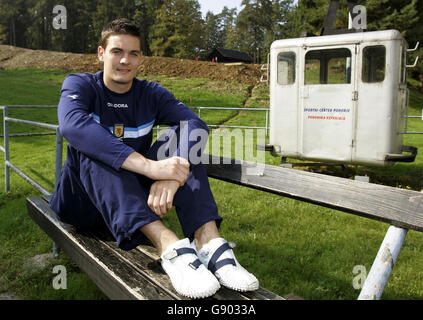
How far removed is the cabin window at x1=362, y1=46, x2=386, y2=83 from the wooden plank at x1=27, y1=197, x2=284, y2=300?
561 cm

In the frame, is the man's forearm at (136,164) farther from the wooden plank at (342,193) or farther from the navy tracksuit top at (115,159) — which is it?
the wooden plank at (342,193)

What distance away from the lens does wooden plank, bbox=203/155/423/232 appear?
1529mm

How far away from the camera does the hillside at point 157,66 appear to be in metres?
24.0

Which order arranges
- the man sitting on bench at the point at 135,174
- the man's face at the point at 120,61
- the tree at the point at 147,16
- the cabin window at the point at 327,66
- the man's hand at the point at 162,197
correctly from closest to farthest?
the man sitting on bench at the point at 135,174 → the man's hand at the point at 162,197 → the man's face at the point at 120,61 → the cabin window at the point at 327,66 → the tree at the point at 147,16

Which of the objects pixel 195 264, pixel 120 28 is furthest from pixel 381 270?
pixel 120 28

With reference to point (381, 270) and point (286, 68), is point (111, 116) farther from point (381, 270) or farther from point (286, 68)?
point (286, 68)

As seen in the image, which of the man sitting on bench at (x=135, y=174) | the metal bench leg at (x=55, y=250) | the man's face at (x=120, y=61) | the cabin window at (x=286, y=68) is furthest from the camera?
the cabin window at (x=286, y=68)

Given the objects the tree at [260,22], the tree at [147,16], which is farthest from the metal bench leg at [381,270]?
the tree at [260,22]

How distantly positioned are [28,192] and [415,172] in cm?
714

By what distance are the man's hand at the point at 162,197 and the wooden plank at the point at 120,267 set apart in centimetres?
22

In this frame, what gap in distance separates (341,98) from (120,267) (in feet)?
18.9

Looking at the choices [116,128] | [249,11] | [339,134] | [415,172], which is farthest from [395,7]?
[249,11]

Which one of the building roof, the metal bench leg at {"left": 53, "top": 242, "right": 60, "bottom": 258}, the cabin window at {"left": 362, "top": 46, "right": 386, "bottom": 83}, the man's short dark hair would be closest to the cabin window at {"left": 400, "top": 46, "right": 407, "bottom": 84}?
the cabin window at {"left": 362, "top": 46, "right": 386, "bottom": 83}

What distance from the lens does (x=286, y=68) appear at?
7137 mm
